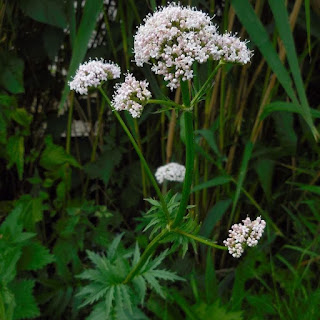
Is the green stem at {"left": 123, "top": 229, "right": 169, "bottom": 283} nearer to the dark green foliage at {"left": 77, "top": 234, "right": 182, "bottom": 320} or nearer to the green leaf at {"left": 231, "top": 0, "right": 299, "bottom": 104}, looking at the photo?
the dark green foliage at {"left": 77, "top": 234, "right": 182, "bottom": 320}

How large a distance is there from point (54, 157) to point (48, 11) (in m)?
0.55

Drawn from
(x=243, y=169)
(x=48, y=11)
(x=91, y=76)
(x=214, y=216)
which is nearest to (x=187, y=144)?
(x=91, y=76)

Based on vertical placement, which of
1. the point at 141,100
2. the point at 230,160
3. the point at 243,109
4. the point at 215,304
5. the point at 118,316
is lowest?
the point at 118,316

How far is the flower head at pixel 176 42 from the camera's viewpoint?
0.75m

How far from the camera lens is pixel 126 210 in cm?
204

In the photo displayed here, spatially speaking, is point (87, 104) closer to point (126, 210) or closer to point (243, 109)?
point (126, 210)

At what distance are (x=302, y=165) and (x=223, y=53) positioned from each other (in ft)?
3.76

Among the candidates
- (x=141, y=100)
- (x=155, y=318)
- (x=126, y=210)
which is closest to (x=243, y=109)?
(x=126, y=210)

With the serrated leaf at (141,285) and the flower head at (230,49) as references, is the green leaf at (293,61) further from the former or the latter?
the serrated leaf at (141,285)

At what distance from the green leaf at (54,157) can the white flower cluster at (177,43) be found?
3.49 feet

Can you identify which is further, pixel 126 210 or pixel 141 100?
pixel 126 210

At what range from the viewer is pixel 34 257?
165 cm

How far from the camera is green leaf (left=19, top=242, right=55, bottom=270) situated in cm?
161

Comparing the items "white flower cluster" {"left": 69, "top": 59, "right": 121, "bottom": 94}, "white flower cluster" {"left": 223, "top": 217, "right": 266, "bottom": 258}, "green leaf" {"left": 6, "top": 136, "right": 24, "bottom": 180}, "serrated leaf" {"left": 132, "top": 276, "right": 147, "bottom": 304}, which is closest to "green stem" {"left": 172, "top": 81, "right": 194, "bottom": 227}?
"white flower cluster" {"left": 223, "top": 217, "right": 266, "bottom": 258}
